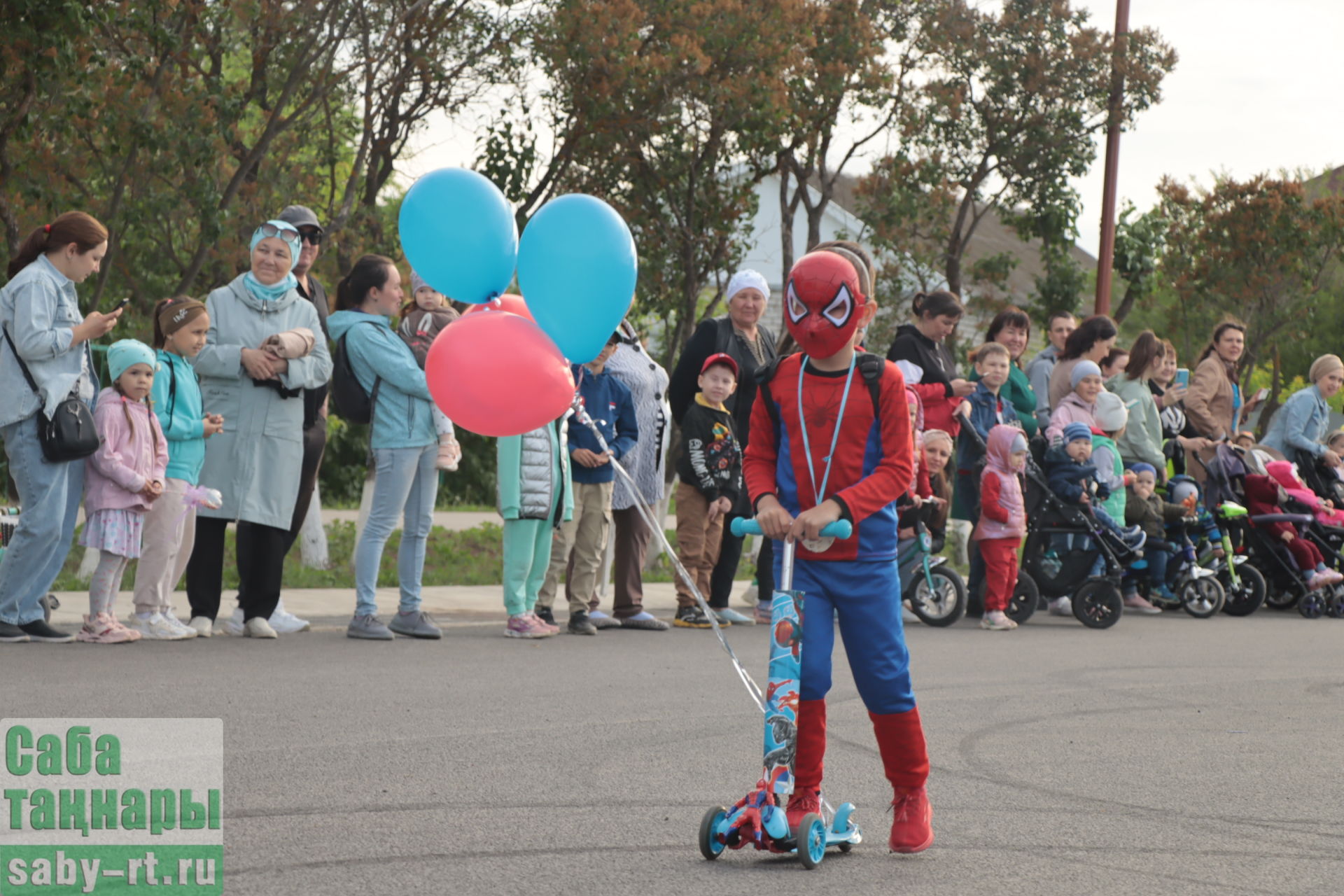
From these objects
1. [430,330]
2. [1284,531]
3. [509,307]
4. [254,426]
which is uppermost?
[430,330]

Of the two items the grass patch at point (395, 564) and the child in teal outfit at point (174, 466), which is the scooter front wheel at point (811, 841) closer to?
the child in teal outfit at point (174, 466)

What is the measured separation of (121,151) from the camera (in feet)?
40.1

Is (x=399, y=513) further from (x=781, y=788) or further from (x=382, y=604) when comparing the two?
(x=781, y=788)

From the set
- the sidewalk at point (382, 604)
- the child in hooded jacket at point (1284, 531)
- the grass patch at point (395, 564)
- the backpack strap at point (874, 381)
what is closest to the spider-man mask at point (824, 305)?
the backpack strap at point (874, 381)

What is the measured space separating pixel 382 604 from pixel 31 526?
3.45 meters

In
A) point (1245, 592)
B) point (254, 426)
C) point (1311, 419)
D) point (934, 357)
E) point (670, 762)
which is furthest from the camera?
point (1311, 419)

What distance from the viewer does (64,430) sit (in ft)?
26.8

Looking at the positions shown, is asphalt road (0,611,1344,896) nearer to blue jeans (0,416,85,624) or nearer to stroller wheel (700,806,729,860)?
stroller wheel (700,806,729,860)

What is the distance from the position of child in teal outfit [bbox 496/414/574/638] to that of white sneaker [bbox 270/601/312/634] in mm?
1280

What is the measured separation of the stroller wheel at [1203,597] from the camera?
12719mm

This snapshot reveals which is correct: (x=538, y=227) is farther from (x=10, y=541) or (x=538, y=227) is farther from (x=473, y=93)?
(x=473, y=93)

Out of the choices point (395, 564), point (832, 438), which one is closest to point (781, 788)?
point (832, 438)

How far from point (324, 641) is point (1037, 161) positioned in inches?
685

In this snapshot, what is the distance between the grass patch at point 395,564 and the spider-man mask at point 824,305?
7.86 meters
